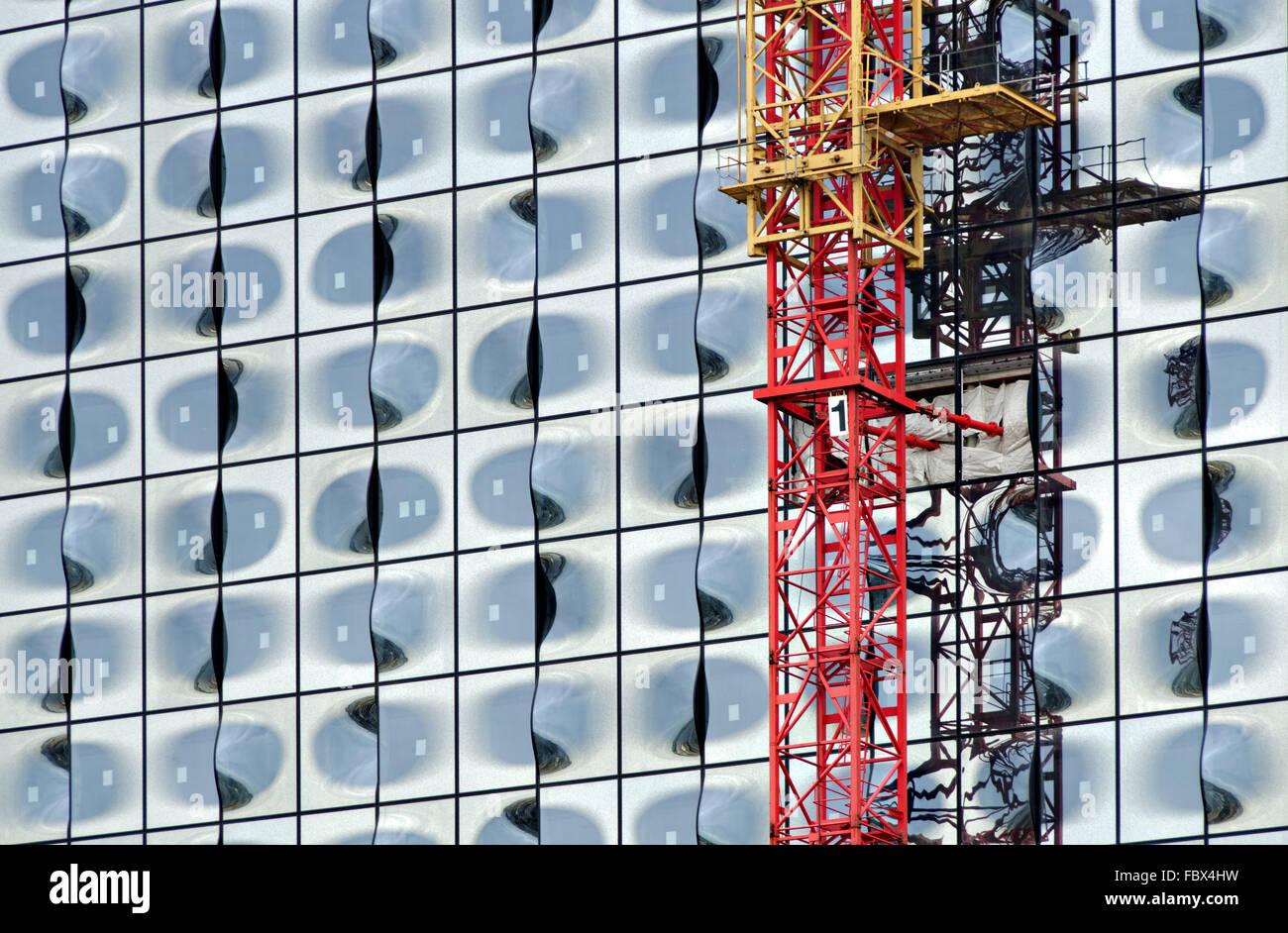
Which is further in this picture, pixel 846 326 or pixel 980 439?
pixel 980 439

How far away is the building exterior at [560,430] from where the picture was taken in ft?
183

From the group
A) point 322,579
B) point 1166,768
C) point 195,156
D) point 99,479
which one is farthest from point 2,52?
point 1166,768

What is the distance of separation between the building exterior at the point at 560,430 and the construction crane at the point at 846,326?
2.23 m

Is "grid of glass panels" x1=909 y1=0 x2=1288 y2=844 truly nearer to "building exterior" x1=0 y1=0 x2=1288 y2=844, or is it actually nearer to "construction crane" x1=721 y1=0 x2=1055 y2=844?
"building exterior" x1=0 y1=0 x2=1288 y2=844

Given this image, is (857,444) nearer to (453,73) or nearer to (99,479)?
(453,73)

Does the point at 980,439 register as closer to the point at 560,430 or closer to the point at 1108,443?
the point at 1108,443

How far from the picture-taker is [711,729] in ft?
198

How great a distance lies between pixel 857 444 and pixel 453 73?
58.2ft

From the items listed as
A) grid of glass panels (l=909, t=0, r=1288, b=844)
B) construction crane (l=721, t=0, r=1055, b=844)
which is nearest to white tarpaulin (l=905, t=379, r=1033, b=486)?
grid of glass panels (l=909, t=0, r=1288, b=844)

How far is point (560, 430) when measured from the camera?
63.3m

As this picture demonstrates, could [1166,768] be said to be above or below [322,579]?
below

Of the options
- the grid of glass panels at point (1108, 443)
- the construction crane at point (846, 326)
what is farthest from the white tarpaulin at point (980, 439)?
the construction crane at point (846, 326)

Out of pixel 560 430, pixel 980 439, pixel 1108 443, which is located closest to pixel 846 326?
pixel 980 439

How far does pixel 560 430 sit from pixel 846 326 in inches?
409
